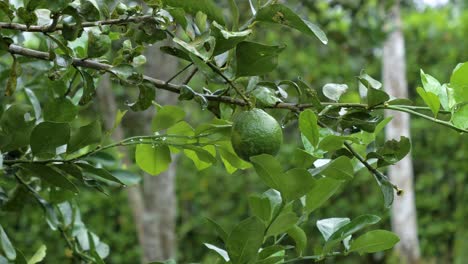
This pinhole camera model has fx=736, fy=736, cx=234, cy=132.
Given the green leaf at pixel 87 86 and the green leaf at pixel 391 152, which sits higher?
the green leaf at pixel 391 152

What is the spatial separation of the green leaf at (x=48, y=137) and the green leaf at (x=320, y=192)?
1.14ft

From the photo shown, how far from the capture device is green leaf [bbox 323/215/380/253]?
103 centimetres

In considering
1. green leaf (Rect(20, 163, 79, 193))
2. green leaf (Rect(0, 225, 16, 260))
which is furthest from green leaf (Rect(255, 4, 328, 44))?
green leaf (Rect(0, 225, 16, 260))

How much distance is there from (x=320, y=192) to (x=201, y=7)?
0.30 meters

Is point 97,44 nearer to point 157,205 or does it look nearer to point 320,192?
point 320,192

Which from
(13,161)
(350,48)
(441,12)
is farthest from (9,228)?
(13,161)

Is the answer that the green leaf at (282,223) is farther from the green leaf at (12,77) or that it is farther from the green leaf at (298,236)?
the green leaf at (12,77)

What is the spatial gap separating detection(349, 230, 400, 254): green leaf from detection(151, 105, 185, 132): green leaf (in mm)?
315

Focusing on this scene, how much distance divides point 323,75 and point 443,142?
1098mm

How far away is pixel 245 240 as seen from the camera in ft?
3.06

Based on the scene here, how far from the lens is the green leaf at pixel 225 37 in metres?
0.88

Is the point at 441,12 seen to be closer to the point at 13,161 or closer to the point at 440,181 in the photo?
the point at 440,181

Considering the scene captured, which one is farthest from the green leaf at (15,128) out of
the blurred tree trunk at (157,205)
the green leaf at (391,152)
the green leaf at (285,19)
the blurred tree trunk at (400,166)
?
the blurred tree trunk at (400,166)

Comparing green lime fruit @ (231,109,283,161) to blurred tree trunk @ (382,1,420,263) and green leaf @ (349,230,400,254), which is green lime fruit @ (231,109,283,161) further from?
blurred tree trunk @ (382,1,420,263)
